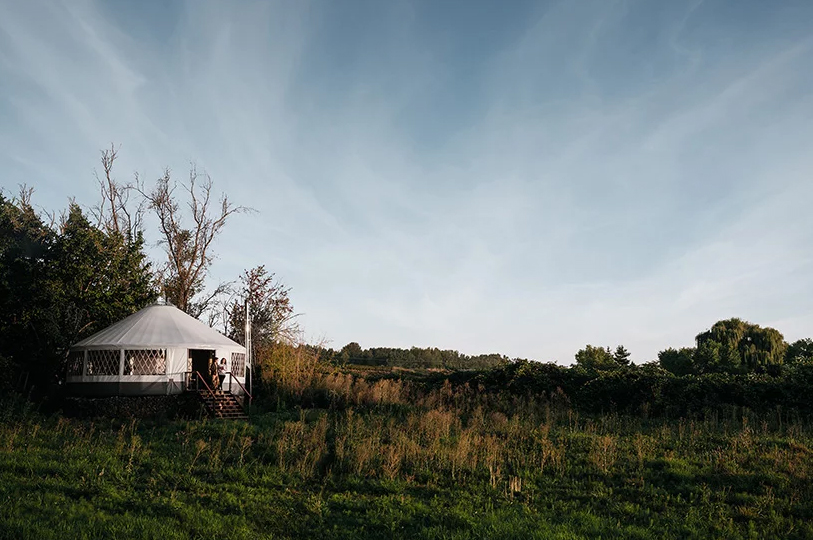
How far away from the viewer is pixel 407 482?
28.6ft

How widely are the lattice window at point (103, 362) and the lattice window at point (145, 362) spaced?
33 centimetres

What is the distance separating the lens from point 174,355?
61.4ft

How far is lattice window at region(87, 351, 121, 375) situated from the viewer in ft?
59.4

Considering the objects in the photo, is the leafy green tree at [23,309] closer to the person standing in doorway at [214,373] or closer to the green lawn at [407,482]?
the person standing in doorway at [214,373]

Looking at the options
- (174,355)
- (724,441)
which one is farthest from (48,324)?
(724,441)

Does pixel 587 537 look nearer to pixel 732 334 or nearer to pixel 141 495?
pixel 141 495

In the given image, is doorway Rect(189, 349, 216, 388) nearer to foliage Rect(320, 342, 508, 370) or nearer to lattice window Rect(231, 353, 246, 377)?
lattice window Rect(231, 353, 246, 377)

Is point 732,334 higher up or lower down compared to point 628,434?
higher up

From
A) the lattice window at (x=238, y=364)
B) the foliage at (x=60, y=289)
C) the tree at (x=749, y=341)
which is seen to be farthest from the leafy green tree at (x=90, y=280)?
the tree at (x=749, y=341)

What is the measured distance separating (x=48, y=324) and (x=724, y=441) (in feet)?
67.1

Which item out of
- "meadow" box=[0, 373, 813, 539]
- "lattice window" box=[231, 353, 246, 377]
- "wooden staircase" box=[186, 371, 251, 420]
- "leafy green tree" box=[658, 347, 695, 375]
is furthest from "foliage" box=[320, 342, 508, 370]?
"meadow" box=[0, 373, 813, 539]

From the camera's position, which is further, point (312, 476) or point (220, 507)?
point (312, 476)

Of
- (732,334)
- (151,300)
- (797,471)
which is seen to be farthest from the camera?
(732,334)

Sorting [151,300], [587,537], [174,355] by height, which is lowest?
[587,537]
